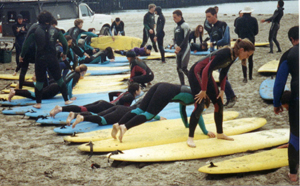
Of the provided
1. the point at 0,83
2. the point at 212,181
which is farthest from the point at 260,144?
the point at 0,83

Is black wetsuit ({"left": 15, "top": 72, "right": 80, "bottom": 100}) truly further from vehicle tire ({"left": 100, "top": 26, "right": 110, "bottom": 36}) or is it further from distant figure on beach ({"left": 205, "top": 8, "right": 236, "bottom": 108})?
vehicle tire ({"left": 100, "top": 26, "right": 110, "bottom": 36})

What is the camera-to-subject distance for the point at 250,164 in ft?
13.1

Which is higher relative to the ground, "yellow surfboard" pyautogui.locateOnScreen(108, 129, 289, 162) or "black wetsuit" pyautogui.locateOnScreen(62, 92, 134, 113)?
"black wetsuit" pyautogui.locateOnScreen(62, 92, 134, 113)

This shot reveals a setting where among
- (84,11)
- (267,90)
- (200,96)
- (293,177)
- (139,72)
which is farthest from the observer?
(84,11)

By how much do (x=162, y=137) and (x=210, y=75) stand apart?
3.87ft

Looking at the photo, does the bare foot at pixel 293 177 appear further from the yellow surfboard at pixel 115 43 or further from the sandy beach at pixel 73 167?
the yellow surfboard at pixel 115 43

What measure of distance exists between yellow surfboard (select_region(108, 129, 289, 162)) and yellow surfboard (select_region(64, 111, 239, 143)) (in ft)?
2.61

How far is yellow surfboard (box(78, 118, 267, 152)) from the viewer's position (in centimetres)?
483

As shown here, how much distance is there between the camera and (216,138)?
16.4 feet

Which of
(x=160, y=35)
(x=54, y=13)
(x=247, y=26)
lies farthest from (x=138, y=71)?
(x=54, y=13)

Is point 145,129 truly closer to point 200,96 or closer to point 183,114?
point 183,114

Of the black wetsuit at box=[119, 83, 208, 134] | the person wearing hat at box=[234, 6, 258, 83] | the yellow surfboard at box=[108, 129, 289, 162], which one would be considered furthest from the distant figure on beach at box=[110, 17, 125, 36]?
the yellow surfboard at box=[108, 129, 289, 162]

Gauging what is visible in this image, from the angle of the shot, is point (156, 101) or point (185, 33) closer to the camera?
point (156, 101)

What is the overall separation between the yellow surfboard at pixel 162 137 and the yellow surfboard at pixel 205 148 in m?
0.24
